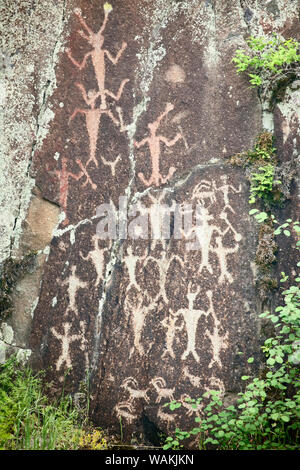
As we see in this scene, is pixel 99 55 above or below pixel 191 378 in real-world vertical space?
above

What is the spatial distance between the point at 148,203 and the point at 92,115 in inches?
35.1

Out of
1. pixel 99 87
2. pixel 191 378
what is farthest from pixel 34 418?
pixel 99 87

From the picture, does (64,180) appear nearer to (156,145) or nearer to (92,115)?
(92,115)

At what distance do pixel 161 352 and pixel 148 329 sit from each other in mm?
189

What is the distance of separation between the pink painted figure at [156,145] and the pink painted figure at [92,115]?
287 millimetres

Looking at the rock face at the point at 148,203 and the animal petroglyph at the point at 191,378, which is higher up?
the rock face at the point at 148,203

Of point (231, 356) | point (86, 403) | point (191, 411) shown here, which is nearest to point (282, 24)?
point (231, 356)

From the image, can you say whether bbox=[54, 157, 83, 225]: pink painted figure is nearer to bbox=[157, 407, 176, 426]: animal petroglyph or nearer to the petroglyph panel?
the petroglyph panel

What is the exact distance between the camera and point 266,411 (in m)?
2.88

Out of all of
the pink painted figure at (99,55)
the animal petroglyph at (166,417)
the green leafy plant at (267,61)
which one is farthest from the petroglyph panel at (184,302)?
the pink painted figure at (99,55)

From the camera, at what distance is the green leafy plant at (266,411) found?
2.81 metres

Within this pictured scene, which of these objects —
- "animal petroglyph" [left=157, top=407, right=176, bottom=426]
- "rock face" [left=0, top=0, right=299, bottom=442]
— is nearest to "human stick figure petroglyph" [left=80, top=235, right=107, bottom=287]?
"rock face" [left=0, top=0, right=299, bottom=442]

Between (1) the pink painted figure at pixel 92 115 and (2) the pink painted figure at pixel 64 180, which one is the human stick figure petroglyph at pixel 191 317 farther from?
(1) the pink painted figure at pixel 92 115

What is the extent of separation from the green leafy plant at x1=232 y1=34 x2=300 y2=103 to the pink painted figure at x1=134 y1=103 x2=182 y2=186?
65 cm
